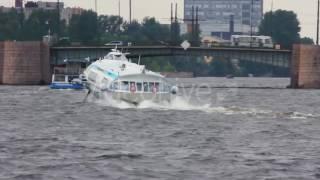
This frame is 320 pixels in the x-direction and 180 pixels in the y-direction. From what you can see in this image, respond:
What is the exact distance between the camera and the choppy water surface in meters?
35.7

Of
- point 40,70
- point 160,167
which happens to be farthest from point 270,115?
point 40,70

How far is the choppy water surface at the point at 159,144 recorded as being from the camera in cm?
3569

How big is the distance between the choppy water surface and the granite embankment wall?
75.9m

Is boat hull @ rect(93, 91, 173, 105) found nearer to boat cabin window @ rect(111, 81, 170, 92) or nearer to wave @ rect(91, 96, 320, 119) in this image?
wave @ rect(91, 96, 320, 119)

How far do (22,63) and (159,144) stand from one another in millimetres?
101500

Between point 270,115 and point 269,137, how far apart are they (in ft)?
51.1

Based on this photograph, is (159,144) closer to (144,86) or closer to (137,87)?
(144,86)

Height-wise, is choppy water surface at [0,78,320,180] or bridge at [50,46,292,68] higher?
choppy water surface at [0,78,320,180]

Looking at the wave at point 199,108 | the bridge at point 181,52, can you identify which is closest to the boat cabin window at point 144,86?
the wave at point 199,108

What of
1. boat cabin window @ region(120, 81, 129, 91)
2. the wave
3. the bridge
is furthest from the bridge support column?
boat cabin window @ region(120, 81, 129, 91)

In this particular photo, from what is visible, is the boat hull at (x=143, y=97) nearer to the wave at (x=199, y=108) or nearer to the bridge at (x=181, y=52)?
the wave at (x=199, y=108)

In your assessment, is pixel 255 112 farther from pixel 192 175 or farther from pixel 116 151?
pixel 192 175

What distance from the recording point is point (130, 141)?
45.7m

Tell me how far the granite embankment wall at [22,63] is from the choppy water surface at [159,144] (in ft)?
249
